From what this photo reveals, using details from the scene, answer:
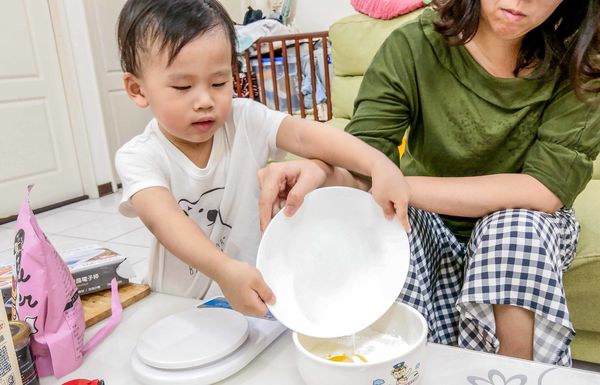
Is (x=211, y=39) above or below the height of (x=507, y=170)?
above

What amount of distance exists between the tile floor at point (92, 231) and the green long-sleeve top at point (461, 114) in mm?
1220

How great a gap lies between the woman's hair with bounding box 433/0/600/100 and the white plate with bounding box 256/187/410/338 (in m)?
0.44

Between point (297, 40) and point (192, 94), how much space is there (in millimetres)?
1862

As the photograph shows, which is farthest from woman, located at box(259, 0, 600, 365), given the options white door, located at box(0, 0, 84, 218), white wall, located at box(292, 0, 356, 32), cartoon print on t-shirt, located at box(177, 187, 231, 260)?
white wall, located at box(292, 0, 356, 32)

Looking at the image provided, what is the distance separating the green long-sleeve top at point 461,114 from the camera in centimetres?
84

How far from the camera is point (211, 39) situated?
0.75 metres

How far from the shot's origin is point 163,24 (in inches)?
29.2

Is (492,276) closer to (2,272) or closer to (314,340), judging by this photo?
(314,340)

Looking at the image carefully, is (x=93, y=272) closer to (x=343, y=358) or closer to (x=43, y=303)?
(x=43, y=303)

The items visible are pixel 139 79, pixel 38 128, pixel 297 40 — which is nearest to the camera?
pixel 139 79

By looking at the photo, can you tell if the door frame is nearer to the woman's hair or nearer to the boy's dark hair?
the boy's dark hair

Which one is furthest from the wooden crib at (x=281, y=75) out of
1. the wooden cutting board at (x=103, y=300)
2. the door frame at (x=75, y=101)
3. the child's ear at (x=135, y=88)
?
the wooden cutting board at (x=103, y=300)

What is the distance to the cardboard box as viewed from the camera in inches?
32.3

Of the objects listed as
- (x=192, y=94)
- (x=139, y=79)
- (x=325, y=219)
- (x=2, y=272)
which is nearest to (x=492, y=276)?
(x=325, y=219)
